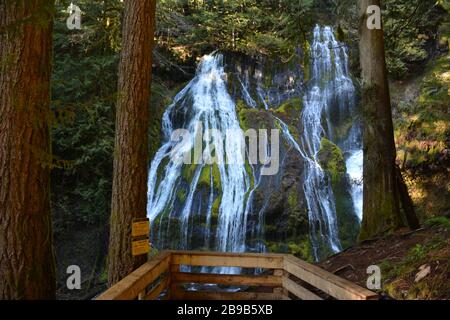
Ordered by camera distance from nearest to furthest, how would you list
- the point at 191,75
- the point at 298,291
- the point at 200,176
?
the point at 298,291 < the point at 200,176 < the point at 191,75

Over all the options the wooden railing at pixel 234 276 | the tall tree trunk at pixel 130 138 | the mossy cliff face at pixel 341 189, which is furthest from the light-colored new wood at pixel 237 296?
the mossy cliff face at pixel 341 189

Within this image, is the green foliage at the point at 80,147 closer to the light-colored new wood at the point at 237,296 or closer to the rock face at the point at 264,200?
the rock face at the point at 264,200

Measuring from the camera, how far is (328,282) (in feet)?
11.4

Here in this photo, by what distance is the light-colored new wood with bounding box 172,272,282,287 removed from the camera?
462 cm

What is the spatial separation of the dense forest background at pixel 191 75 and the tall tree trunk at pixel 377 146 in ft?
3.97

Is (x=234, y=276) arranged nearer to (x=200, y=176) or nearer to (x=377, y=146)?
(x=377, y=146)

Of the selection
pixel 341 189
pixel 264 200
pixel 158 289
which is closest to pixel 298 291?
pixel 158 289

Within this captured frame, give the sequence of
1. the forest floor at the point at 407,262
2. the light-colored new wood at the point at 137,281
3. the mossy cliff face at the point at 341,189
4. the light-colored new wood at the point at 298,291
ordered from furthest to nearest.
→ the mossy cliff face at the point at 341,189
the forest floor at the point at 407,262
the light-colored new wood at the point at 298,291
the light-colored new wood at the point at 137,281

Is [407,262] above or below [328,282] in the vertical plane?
below

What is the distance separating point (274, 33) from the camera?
63.3 ft

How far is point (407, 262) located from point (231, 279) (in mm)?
2249

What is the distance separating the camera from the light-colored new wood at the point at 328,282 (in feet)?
9.93

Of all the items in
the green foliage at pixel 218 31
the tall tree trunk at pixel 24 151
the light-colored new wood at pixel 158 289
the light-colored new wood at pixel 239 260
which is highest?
the green foliage at pixel 218 31

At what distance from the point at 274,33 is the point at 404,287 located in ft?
53.3
